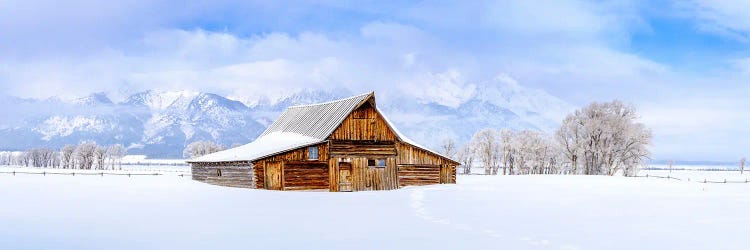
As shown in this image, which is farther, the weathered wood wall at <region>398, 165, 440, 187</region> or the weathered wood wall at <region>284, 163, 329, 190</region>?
the weathered wood wall at <region>398, 165, 440, 187</region>

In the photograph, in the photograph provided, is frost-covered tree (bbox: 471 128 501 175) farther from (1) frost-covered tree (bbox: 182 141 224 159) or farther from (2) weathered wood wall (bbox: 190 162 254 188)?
(2) weathered wood wall (bbox: 190 162 254 188)

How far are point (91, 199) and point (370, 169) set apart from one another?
66.1 ft

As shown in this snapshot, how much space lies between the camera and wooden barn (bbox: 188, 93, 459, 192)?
1892 inches

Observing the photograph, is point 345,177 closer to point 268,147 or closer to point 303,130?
point 268,147

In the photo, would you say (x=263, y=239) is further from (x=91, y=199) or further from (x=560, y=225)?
(x=91, y=199)

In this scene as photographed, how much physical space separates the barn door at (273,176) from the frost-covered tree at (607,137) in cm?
4592

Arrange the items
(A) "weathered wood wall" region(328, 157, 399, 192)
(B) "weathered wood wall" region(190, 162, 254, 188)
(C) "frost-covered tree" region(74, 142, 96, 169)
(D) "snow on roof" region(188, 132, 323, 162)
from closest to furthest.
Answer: (D) "snow on roof" region(188, 132, 323, 162) → (A) "weathered wood wall" region(328, 157, 399, 192) → (B) "weathered wood wall" region(190, 162, 254, 188) → (C) "frost-covered tree" region(74, 142, 96, 169)

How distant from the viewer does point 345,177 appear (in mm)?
49406

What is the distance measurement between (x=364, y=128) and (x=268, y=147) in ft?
24.2

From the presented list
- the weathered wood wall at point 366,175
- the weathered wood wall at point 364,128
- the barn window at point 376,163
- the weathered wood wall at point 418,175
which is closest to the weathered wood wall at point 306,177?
the weathered wood wall at point 366,175

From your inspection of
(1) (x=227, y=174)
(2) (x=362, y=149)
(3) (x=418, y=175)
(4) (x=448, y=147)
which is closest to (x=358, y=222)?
(2) (x=362, y=149)

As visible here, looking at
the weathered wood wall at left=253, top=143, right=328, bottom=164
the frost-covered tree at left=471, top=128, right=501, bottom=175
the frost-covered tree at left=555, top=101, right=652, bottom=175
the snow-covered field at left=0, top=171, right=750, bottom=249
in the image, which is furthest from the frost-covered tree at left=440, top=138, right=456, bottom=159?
the snow-covered field at left=0, top=171, right=750, bottom=249

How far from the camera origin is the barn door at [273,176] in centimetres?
4788

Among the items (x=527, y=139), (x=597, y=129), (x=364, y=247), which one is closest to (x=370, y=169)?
(x=364, y=247)
